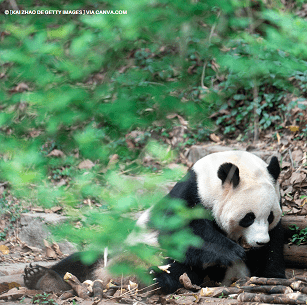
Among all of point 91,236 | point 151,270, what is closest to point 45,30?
point 91,236

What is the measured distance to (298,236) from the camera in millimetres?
4793

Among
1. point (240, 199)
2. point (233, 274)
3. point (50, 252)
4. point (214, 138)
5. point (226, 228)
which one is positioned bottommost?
point (50, 252)

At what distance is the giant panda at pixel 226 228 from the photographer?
430 centimetres

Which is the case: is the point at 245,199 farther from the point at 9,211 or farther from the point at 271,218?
the point at 9,211

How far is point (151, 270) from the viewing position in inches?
176

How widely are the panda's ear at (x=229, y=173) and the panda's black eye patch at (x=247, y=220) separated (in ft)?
1.22

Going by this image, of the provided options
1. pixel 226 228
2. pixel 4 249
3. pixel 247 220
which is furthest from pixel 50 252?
pixel 247 220

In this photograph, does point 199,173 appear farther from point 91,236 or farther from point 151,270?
point 91,236

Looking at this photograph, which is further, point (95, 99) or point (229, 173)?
point (229, 173)

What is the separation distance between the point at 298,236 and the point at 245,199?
108 centimetres

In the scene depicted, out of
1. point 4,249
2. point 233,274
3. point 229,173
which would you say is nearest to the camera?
point 229,173

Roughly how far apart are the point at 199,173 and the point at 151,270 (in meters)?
1.30

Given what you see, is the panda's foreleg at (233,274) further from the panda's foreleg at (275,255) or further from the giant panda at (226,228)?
the panda's foreleg at (275,255)

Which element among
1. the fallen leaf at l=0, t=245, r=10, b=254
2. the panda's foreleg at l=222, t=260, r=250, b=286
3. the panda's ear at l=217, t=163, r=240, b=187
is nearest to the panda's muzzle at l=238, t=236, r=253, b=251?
the panda's foreleg at l=222, t=260, r=250, b=286
